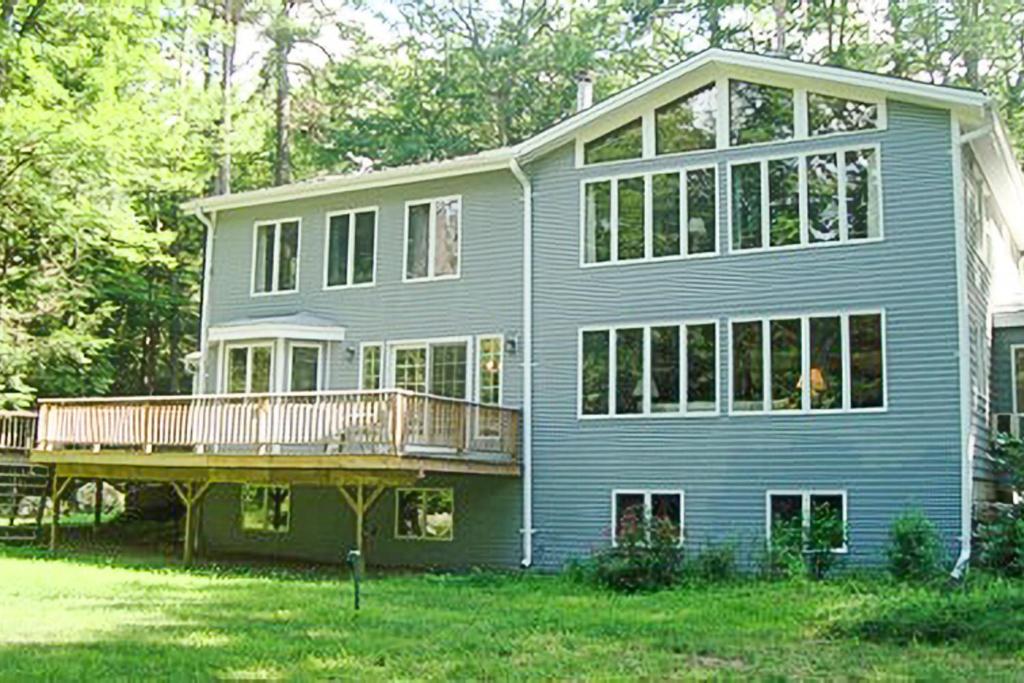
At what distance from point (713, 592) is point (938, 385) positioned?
4.52 m

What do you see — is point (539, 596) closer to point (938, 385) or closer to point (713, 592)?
point (713, 592)

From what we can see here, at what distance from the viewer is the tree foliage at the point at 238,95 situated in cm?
2120

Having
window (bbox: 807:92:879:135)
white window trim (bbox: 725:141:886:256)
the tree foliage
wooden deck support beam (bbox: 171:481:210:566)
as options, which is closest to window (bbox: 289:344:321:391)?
wooden deck support beam (bbox: 171:481:210:566)

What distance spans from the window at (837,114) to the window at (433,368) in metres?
6.57

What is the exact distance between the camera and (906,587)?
1282 cm

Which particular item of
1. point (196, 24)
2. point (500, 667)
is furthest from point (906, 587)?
point (196, 24)

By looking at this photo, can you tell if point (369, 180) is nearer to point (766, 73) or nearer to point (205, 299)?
point (205, 299)

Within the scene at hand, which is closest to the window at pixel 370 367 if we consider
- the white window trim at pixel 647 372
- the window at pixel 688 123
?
the white window trim at pixel 647 372

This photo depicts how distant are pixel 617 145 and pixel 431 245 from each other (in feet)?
12.1

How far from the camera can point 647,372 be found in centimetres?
1703

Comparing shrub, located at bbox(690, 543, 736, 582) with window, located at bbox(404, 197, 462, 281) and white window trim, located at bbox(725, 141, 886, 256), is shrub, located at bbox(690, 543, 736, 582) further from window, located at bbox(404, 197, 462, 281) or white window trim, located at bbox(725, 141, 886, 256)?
window, located at bbox(404, 197, 462, 281)

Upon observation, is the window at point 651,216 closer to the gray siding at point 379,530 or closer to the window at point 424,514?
the gray siding at point 379,530

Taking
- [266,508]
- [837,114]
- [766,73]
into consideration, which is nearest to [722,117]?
[766,73]

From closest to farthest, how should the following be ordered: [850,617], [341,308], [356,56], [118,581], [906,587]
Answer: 1. [850,617]
2. [906,587]
3. [118,581]
4. [341,308]
5. [356,56]
